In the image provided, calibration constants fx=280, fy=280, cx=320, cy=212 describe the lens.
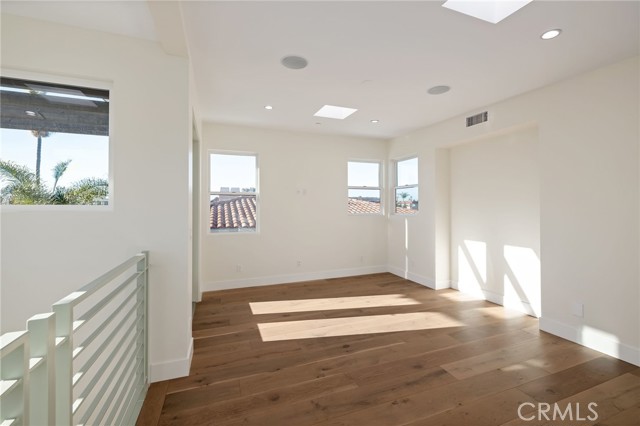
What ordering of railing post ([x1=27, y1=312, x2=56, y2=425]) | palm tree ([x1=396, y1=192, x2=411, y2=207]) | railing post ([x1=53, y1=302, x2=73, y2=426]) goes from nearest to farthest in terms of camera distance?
1. railing post ([x1=27, y1=312, x2=56, y2=425])
2. railing post ([x1=53, y1=302, x2=73, y2=426])
3. palm tree ([x1=396, y1=192, x2=411, y2=207])

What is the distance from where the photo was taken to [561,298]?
2.96m

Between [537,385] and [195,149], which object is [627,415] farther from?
[195,149]

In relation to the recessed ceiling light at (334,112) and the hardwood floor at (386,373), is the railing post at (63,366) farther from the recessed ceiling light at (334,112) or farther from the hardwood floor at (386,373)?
the recessed ceiling light at (334,112)

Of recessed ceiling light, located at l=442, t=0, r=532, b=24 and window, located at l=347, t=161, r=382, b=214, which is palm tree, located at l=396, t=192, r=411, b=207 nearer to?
window, located at l=347, t=161, r=382, b=214

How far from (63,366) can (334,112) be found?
404 cm

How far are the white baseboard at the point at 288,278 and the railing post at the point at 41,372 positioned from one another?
372 cm

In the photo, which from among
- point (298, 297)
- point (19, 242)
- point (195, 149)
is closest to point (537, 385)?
point (298, 297)

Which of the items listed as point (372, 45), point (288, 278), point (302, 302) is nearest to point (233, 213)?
point (288, 278)

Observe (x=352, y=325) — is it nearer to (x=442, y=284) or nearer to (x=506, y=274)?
(x=442, y=284)

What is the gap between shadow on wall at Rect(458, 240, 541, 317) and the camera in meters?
3.53

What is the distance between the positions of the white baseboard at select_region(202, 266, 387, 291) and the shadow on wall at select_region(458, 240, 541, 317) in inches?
66.6

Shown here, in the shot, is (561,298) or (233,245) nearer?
(561,298)

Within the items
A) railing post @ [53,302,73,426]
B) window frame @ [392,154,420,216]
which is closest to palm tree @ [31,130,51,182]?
railing post @ [53,302,73,426]

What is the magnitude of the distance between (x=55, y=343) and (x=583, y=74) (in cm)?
435
